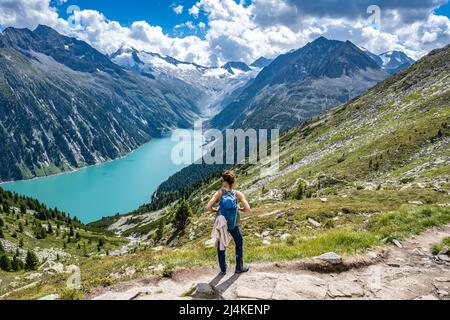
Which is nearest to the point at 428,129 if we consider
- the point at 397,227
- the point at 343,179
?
the point at 343,179

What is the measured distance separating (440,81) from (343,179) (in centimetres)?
6329

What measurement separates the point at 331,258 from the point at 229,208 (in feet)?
16.0

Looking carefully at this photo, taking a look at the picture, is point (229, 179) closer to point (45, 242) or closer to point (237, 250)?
point (237, 250)

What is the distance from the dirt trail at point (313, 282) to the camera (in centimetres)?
1189

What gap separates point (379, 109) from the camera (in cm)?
10456

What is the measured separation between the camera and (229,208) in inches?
511

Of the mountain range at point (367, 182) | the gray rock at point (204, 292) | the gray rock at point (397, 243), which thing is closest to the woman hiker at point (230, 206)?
the gray rock at point (204, 292)

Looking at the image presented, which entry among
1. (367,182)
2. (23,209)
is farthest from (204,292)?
(23,209)

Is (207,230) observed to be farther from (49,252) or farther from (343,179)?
(49,252)

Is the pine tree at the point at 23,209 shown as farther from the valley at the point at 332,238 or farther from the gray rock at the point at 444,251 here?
the gray rock at the point at 444,251

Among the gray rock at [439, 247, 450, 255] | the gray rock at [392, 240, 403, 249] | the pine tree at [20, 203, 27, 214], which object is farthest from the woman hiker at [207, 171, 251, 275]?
the pine tree at [20, 203, 27, 214]

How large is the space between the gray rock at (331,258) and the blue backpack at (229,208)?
420cm

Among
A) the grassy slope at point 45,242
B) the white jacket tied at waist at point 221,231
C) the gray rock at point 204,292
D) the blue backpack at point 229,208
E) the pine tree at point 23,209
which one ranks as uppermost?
the blue backpack at point 229,208

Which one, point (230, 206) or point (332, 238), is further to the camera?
point (332, 238)
